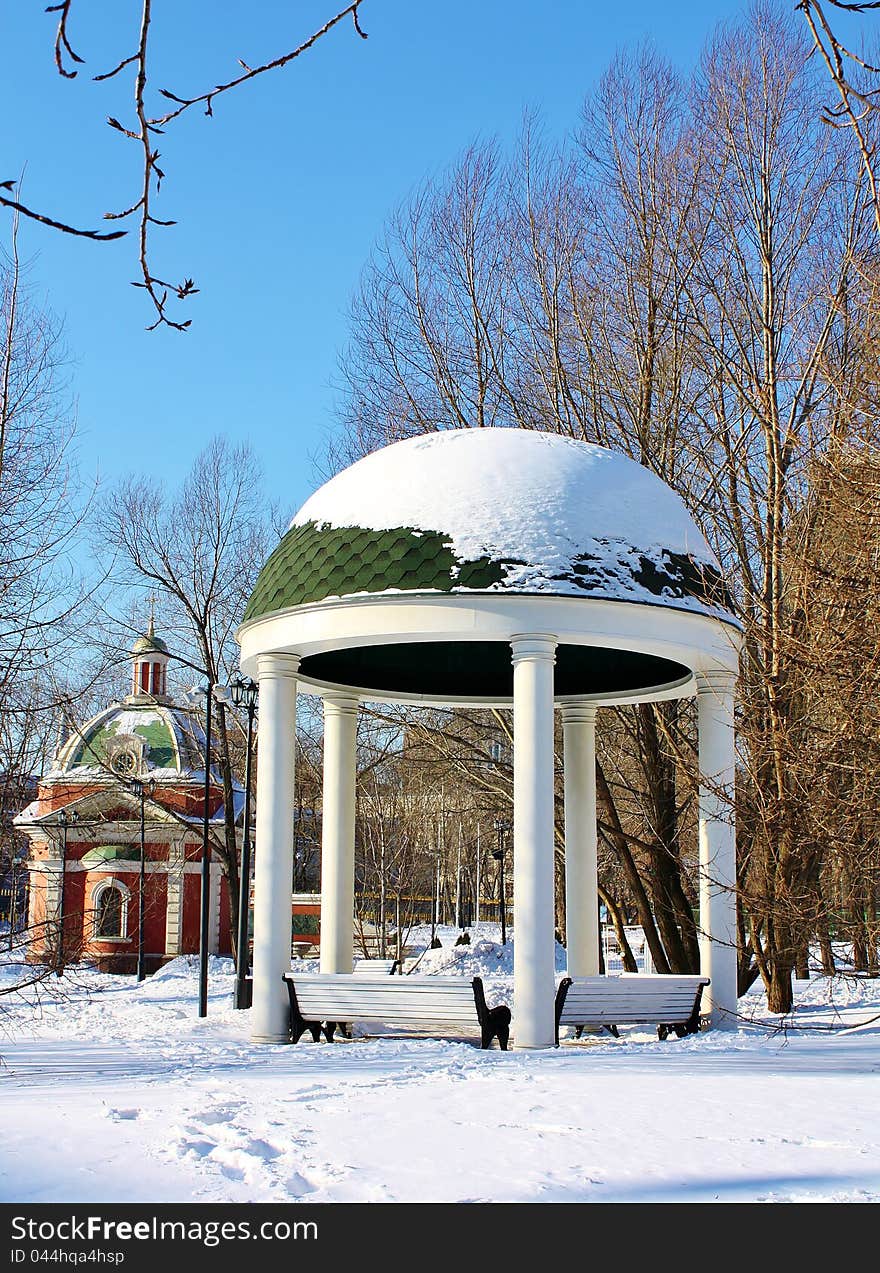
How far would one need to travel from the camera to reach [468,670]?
19047 mm

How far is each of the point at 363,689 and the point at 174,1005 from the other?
1087 cm

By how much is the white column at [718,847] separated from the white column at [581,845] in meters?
2.93

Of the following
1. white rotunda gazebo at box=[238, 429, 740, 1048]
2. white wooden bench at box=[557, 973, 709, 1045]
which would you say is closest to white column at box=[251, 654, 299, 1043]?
white rotunda gazebo at box=[238, 429, 740, 1048]

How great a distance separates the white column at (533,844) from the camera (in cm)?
1370

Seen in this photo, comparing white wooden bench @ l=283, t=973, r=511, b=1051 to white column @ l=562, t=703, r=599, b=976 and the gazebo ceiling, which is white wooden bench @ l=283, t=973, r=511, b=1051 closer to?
white column @ l=562, t=703, r=599, b=976

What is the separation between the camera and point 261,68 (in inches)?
131

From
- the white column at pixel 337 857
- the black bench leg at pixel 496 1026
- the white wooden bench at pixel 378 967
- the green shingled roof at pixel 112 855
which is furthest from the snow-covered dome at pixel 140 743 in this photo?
the black bench leg at pixel 496 1026

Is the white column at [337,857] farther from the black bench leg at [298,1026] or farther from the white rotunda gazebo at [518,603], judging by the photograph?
the black bench leg at [298,1026]

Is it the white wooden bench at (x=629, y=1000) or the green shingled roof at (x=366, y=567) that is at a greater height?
the green shingled roof at (x=366, y=567)

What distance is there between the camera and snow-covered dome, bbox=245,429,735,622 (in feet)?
46.3

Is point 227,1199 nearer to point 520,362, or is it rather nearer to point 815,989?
point 520,362

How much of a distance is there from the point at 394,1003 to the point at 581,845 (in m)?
5.20

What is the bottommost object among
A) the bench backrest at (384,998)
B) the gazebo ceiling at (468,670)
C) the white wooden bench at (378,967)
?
the white wooden bench at (378,967)
